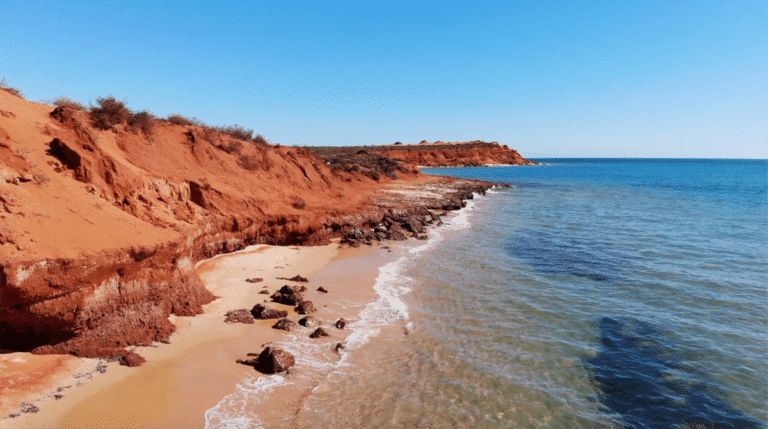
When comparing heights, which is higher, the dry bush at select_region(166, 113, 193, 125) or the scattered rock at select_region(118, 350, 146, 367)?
→ the dry bush at select_region(166, 113, 193, 125)

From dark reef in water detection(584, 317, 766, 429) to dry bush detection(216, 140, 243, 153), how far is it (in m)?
18.3

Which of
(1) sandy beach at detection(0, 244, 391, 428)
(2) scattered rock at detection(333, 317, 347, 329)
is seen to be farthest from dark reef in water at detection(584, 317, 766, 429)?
(1) sandy beach at detection(0, 244, 391, 428)

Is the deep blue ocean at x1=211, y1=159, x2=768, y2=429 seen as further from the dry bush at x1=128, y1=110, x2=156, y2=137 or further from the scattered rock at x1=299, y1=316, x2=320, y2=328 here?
the dry bush at x1=128, y1=110, x2=156, y2=137

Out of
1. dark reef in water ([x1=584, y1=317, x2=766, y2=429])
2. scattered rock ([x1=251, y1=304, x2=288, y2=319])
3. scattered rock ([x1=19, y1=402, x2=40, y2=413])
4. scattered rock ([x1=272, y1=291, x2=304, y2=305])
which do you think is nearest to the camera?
scattered rock ([x1=19, y1=402, x2=40, y2=413])

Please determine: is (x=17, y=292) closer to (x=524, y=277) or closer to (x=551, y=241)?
(x=524, y=277)

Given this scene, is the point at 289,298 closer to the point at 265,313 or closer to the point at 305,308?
the point at 305,308

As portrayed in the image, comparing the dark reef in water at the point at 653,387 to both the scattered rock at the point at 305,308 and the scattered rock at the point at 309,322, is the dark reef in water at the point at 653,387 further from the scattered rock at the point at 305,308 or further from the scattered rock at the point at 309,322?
the scattered rock at the point at 305,308

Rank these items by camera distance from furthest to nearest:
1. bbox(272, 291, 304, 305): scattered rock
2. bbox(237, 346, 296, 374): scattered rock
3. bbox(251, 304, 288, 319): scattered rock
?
bbox(272, 291, 304, 305): scattered rock < bbox(251, 304, 288, 319): scattered rock < bbox(237, 346, 296, 374): scattered rock

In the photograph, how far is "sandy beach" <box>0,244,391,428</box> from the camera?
19.9 ft

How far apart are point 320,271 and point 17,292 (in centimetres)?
871

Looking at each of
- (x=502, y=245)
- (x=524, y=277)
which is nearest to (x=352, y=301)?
(x=524, y=277)

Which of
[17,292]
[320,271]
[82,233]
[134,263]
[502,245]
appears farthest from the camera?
[502,245]

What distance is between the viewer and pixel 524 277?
1454 centimetres

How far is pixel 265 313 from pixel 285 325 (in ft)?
2.86
